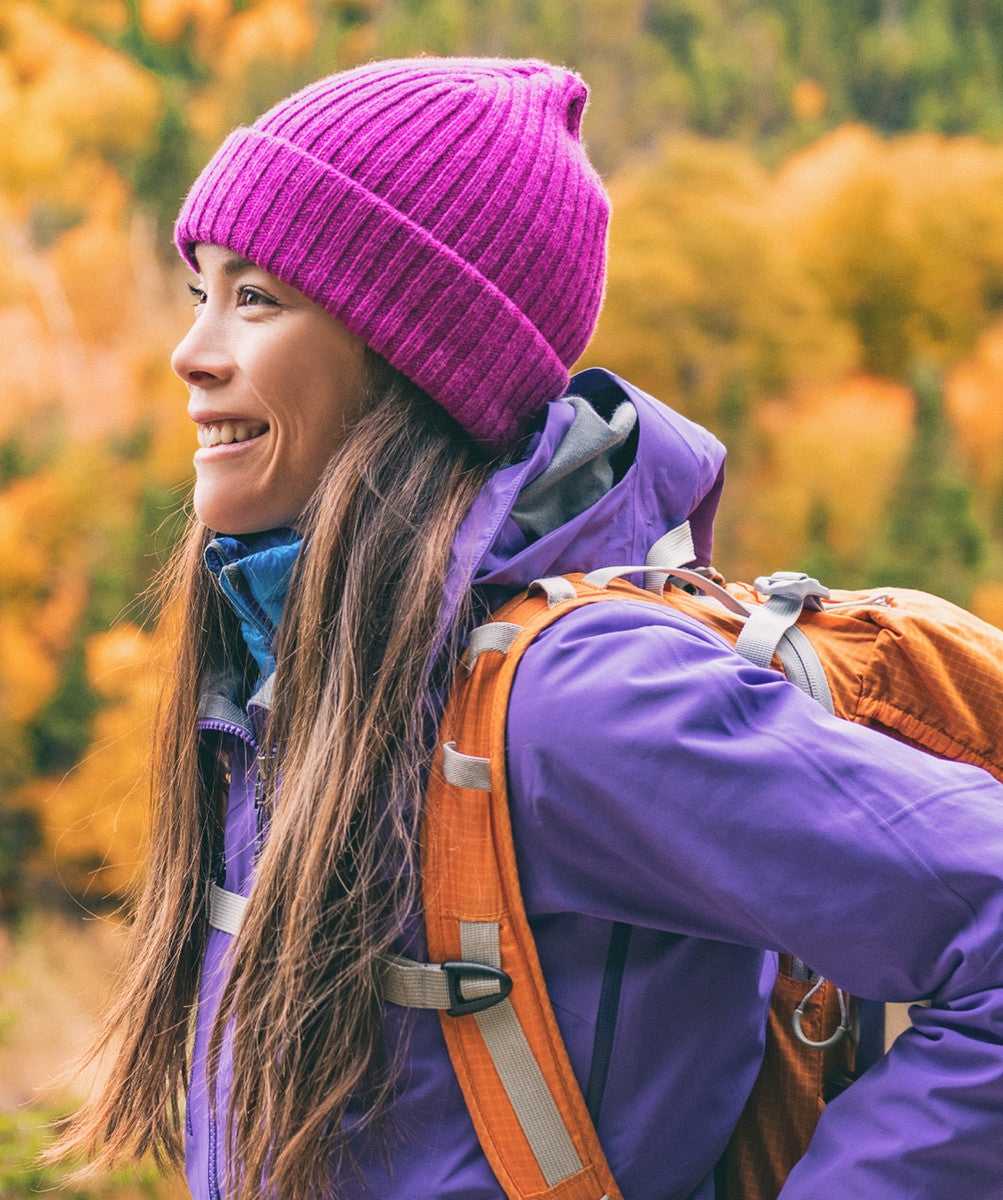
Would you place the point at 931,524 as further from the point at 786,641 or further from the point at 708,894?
the point at 708,894

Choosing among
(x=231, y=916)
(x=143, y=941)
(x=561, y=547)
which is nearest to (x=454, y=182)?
(x=561, y=547)

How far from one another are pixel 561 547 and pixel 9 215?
11704 millimetres

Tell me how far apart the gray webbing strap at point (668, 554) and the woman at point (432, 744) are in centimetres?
2

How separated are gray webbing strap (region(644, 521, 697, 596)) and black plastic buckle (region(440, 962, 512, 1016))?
1.12ft

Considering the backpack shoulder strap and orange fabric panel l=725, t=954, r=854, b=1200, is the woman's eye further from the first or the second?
orange fabric panel l=725, t=954, r=854, b=1200

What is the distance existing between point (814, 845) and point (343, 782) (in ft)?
1.17

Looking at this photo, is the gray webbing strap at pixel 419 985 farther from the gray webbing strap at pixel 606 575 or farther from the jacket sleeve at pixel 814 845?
the gray webbing strap at pixel 606 575

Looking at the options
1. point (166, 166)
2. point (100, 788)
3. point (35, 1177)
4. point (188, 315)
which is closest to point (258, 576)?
point (35, 1177)

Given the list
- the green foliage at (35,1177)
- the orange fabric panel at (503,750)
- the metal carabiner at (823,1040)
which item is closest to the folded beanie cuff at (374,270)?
the orange fabric panel at (503,750)

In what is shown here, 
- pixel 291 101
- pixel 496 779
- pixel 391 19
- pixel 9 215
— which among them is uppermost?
pixel 291 101

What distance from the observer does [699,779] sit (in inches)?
28.1

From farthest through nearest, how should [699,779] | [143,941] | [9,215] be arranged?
[9,215]
[143,941]
[699,779]

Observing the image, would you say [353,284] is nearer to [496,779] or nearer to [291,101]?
[291,101]

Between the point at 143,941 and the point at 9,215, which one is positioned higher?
the point at 143,941
